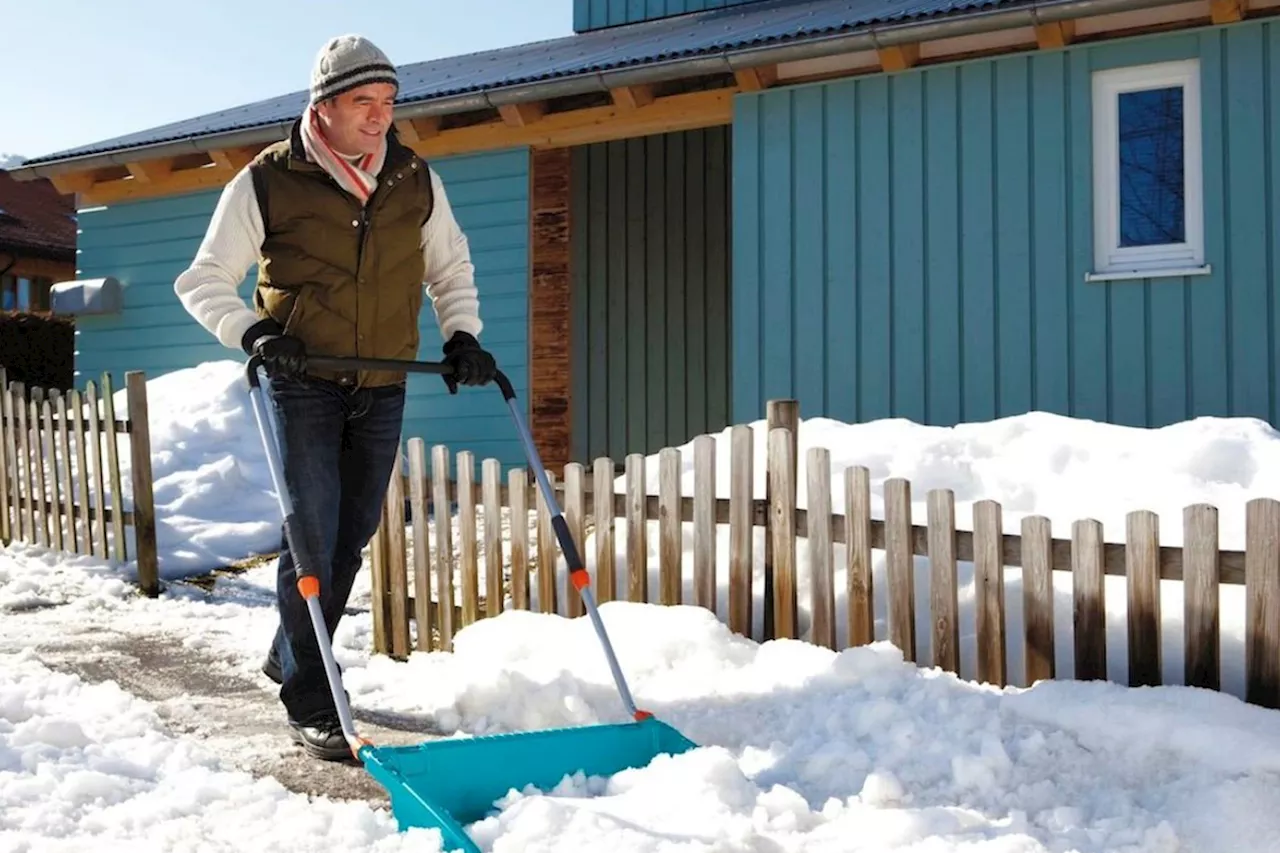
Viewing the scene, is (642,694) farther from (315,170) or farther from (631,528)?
(315,170)

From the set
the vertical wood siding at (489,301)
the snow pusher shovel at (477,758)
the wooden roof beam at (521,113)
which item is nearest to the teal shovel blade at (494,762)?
the snow pusher shovel at (477,758)

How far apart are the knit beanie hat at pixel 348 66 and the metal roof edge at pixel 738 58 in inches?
174

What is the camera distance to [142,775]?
11.6 feet

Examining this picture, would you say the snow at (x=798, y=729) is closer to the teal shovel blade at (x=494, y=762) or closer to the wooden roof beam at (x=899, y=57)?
the teal shovel blade at (x=494, y=762)

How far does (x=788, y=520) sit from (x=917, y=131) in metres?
4.03

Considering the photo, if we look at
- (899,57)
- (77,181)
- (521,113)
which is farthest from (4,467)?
(899,57)

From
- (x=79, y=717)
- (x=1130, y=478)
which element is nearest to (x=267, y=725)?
(x=79, y=717)

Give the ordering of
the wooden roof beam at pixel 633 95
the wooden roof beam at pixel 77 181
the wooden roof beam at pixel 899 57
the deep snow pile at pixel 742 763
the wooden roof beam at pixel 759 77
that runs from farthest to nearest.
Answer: the wooden roof beam at pixel 77 181
the wooden roof beam at pixel 633 95
the wooden roof beam at pixel 759 77
the wooden roof beam at pixel 899 57
the deep snow pile at pixel 742 763

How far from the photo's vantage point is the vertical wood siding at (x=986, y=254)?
705cm

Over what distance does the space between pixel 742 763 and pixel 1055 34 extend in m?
5.38

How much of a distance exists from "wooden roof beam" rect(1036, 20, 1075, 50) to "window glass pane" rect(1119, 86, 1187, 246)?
0.47 meters

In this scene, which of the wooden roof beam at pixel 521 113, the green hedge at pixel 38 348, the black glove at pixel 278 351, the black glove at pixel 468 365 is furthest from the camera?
the green hedge at pixel 38 348

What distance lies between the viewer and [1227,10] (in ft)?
22.8

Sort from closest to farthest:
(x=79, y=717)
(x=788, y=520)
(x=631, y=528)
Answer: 1. (x=79, y=717)
2. (x=788, y=520)
3. (x=631, y=528)
